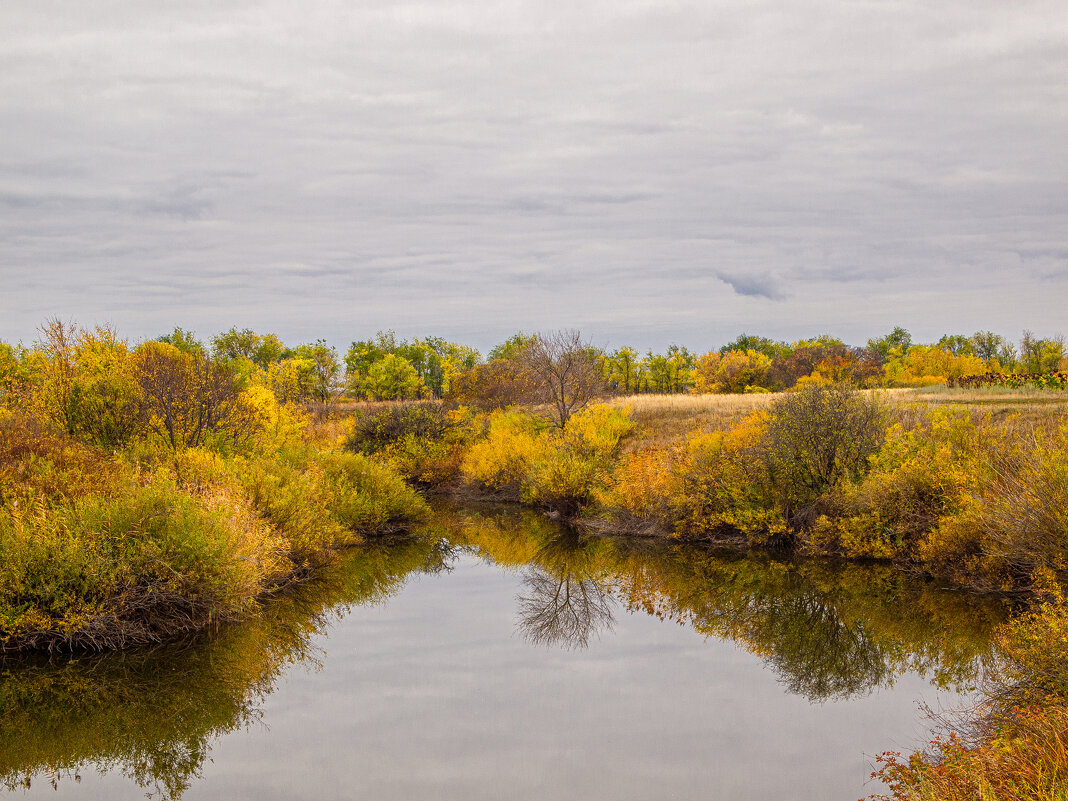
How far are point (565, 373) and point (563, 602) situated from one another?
73.8 feet

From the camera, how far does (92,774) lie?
32.2 ft

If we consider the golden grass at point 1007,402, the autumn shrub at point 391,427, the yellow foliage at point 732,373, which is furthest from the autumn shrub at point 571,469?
the yellow foliage at point 732,373

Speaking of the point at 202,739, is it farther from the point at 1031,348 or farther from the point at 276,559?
the point at 1031,348

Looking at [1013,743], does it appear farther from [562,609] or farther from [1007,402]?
[1007,402]

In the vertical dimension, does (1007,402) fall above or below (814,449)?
above

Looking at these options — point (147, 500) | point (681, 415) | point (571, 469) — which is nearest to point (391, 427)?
point (571, 469)

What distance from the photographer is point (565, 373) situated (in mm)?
40562

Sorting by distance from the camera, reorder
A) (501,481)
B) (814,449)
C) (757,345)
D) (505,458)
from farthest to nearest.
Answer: (757,345) < (501,481) < (505,458) < (814,449)

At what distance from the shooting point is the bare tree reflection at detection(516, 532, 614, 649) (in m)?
16.5

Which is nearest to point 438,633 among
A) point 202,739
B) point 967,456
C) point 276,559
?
point 276,559

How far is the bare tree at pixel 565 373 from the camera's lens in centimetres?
4062

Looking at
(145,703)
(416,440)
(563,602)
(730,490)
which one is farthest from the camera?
(416,440)

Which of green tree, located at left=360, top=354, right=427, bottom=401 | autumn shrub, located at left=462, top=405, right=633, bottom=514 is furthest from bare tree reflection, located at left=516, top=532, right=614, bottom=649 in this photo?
green tree, located at left=360, top=354, right=427, bottom=401

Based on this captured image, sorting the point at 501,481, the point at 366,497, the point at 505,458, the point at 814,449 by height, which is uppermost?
the point at 814,449
